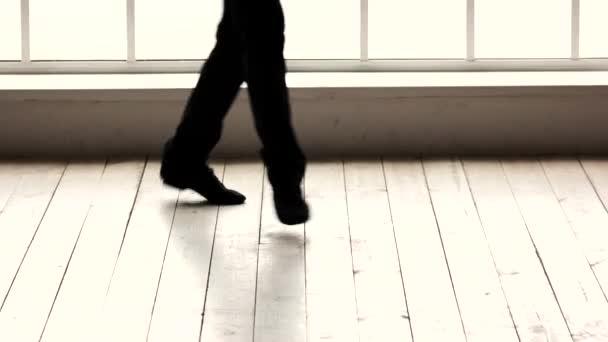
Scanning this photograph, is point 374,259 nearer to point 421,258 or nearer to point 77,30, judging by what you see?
point 421,258

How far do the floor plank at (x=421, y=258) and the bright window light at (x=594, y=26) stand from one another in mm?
611

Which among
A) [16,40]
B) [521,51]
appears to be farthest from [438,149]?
[16,40]

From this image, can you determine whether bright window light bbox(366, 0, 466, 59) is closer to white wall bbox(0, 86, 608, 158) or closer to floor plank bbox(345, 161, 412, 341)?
white wall bbox(0, 86, 608, 158)

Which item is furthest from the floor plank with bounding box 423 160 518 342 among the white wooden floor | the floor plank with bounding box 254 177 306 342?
the floor plank with bounding box 254 177 306 342

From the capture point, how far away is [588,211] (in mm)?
3293

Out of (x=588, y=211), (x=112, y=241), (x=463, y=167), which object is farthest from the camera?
(x=463, y=167)

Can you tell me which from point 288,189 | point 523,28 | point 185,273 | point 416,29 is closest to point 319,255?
point 288,189

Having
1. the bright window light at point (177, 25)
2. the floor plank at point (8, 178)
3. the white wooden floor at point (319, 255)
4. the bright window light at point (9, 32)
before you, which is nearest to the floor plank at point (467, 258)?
the white wooden floor at point (319, 255)

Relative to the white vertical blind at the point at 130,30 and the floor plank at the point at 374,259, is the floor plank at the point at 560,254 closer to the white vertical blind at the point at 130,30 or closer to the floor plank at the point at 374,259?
the floor plank at the point at 374,259

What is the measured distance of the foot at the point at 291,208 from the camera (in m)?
3.09

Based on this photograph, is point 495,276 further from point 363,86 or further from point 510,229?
point 363,86

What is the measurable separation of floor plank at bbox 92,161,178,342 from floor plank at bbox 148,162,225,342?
0.02 meters

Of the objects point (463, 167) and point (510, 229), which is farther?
point (463, 167)

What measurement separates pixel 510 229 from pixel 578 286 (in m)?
0.38
